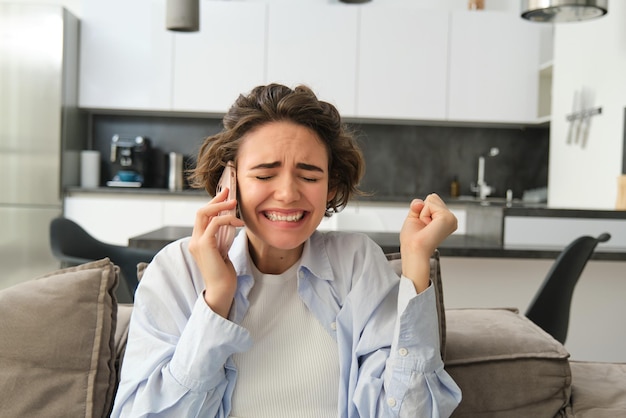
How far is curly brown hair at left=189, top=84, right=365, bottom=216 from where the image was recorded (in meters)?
1.48

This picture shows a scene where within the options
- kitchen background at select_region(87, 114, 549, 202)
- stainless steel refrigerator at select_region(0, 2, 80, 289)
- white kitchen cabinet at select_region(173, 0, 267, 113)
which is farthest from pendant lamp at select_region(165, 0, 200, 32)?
kitchen background at select_region(87, 114, 549, 202)

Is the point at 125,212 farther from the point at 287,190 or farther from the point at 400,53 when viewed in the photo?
the point at 287,190

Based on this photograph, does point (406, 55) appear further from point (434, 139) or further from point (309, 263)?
point (309, 263)

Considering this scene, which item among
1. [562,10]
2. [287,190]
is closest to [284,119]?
[287,190]

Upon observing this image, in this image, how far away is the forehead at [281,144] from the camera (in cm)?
144

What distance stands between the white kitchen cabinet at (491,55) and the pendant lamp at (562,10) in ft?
6.14

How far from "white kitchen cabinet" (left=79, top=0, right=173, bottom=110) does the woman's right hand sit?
4.29m

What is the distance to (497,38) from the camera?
18.0 ft

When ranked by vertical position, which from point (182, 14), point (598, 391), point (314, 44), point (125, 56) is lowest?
point (598, 391)

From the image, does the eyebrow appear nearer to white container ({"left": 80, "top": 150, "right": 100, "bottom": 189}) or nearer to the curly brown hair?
the curly brown hair

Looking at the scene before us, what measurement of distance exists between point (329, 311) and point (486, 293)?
6.00ft

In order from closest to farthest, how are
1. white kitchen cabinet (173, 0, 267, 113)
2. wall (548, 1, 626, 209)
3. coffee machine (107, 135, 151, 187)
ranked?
1. wall (548, 1, 626, 209)
2. white kitchen cabinet (173, 0, 267, 113)
3. coffee machine (107, 135, 151, 187)

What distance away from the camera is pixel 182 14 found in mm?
3371

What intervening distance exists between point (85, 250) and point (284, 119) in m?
1.80
